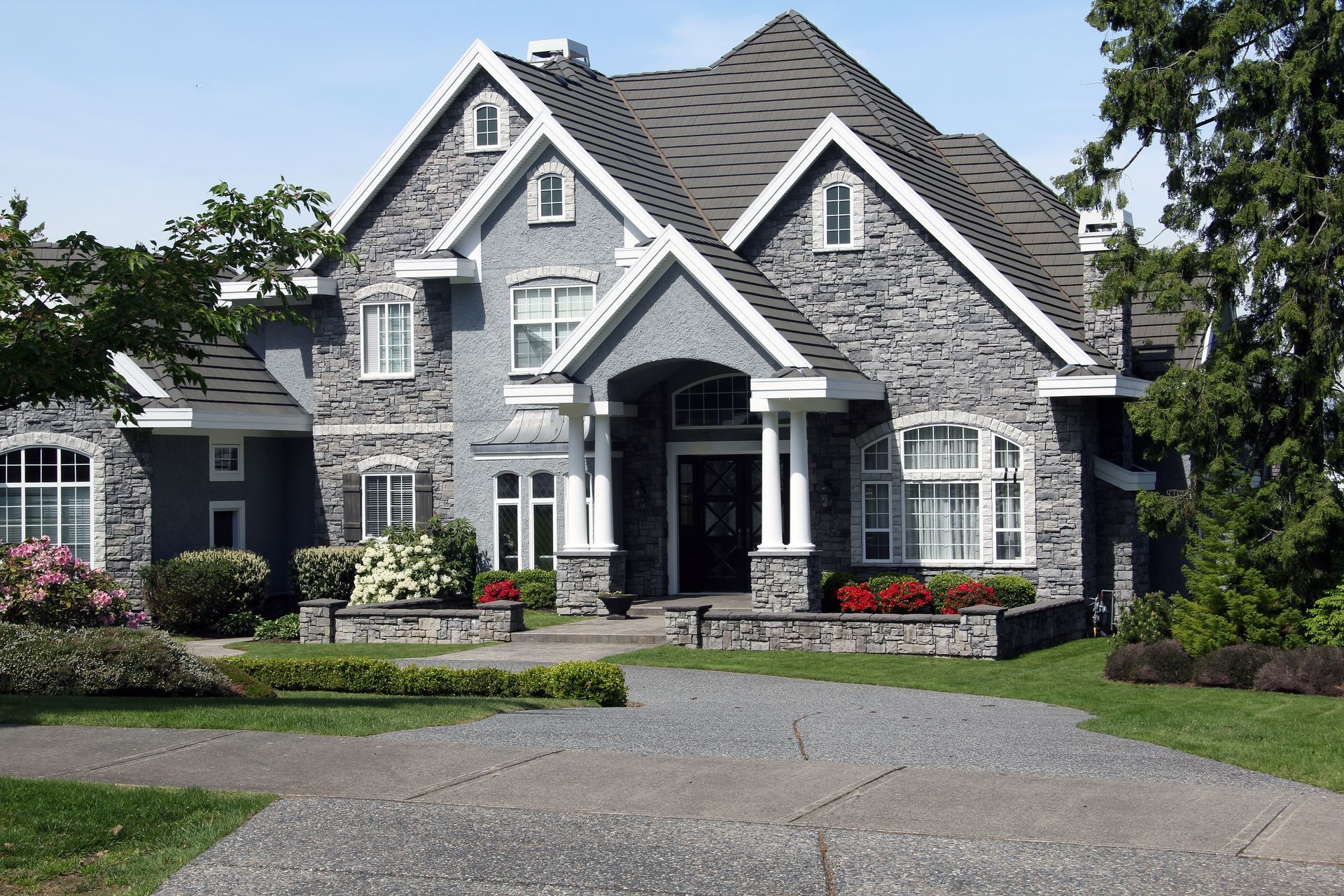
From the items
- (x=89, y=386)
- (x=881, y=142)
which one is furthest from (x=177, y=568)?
(x=881, y=142)

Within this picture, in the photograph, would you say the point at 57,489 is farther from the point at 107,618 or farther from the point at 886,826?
the point at 886,826

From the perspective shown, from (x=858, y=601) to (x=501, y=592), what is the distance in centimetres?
638

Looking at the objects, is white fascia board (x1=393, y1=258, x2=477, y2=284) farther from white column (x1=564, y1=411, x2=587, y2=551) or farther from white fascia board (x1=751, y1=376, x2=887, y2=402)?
white fascia board (x1=751, y1=376, x2=887, y2=402)

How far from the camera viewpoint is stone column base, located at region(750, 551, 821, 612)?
23.2 meters

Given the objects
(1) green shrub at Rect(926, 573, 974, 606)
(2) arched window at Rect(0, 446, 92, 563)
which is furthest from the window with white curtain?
(1) green shrub at Rect(926, 573, 974, 606)

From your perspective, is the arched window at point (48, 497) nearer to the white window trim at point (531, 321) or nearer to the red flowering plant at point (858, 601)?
the white window trim at point (531, 321)

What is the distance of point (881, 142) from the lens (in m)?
26.9

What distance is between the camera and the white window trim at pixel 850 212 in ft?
83.6

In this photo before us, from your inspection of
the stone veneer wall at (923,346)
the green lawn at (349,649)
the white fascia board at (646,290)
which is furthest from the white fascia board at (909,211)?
the green lawn at (349,649)

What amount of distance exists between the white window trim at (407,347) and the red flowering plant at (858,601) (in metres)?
9.81

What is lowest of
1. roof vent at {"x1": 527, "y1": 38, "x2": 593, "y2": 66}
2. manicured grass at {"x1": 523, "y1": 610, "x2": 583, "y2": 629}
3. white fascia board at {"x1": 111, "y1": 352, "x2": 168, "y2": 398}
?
manicured grass at {"x1": 523, "y1": 610, "x2": 583, "y2": 629}

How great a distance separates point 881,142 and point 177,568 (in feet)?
46.2

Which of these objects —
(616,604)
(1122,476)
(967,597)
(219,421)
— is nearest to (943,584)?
(967,597)

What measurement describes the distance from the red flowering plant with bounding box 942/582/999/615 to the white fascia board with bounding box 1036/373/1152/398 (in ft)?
10.3
